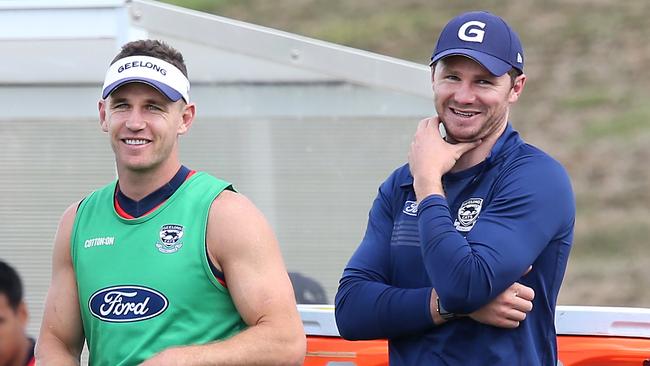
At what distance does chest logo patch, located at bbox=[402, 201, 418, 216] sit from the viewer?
3283mm

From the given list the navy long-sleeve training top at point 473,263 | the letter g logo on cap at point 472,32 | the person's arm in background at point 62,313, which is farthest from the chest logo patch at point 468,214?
the person's arm in background at point 62,313

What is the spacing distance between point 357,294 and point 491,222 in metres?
0.48

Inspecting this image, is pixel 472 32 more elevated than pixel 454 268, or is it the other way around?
pixel 472 32

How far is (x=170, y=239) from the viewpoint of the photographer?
3.17 metres

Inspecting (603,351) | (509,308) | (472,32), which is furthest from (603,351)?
(472,32)

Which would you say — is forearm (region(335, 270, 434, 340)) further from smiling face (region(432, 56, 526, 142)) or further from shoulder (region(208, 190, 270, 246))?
smiling face (region(432, 56, 526, 142))

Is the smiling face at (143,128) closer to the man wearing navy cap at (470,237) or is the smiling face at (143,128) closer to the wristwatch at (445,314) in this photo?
the man wearing navy cap at (470,237)

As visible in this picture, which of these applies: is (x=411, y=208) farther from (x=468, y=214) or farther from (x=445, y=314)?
(x=445, y=314)

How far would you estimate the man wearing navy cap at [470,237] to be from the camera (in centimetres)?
303

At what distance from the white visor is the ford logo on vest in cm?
55

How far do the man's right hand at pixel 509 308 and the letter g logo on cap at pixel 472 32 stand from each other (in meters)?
0.68

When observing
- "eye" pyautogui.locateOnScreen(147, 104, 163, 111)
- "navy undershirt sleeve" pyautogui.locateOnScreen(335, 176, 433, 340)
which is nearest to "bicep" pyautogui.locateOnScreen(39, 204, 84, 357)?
"eye" pyautogui.locateOnScreen(147, 104, 163, 111)

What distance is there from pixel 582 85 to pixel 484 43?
14358mm

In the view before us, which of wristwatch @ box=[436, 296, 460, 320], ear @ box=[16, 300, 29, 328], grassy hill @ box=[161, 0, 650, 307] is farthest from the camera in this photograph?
grassy hill @ box=[161, 0, 650, 307]
